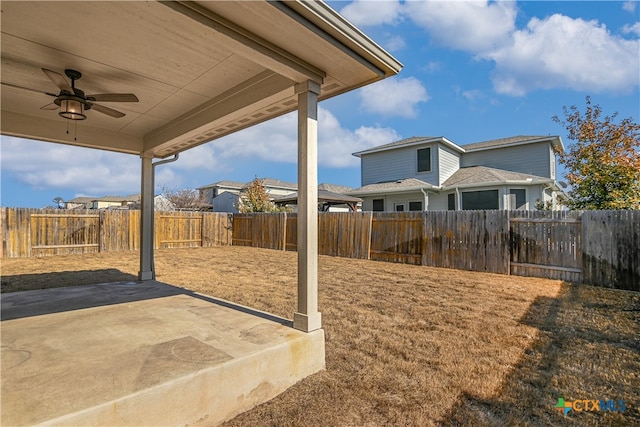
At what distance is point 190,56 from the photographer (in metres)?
2.78

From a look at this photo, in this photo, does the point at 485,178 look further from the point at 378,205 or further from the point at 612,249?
the point at 612,249

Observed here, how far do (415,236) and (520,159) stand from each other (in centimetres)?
767

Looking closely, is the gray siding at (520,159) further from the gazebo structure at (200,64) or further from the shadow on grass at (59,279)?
the shadow on grass at (59,279)

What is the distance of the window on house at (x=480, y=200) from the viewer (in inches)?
472

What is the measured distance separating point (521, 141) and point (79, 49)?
1475 cm

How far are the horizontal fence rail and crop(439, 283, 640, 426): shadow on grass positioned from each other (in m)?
2.14

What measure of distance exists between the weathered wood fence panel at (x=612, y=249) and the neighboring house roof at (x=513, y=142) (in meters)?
6.97

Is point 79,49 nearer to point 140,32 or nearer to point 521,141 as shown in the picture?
point 140,32

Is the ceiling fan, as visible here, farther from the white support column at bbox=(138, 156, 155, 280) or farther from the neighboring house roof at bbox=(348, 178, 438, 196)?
the neighboring house roof at bbox=(348, 178, 438, 196)

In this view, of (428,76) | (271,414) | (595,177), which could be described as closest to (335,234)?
(428,76)

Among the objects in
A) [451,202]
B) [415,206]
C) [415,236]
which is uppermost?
[451,202]

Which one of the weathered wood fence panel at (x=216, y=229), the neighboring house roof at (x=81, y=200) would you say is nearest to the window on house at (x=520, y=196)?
the weathered wood fence panel at (x=216, y=229)

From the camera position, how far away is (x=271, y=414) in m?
2.12

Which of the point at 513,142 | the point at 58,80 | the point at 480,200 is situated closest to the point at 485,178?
the point at 480,200
